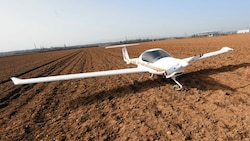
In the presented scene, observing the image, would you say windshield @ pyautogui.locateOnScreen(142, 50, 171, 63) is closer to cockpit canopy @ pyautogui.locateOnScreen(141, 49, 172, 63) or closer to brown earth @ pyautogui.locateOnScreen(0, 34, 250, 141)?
cockpit canopy @ pyautogui.locateOnScreen(141, 49, 172, 63)

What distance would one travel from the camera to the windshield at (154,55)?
32.2 ft

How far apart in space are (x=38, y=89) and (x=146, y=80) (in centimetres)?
692

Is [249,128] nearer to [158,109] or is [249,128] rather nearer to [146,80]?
[158,109]

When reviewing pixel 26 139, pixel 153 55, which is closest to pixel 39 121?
pixel 26 139

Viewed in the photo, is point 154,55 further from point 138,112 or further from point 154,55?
point 138,112

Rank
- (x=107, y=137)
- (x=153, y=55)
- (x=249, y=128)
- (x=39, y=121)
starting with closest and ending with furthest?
(x=249, y=128), (x=107, y=137), (x=39, y=121), (x=153, y=55)

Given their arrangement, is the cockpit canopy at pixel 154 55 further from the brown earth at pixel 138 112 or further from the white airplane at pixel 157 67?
the brown earth at pixel 138 112

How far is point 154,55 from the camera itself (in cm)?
1003

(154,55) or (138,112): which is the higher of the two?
(154,55)

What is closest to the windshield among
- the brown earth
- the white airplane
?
the white airplane

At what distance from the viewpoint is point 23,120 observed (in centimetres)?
713

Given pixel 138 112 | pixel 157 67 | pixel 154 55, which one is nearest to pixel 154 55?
pixel 154 55

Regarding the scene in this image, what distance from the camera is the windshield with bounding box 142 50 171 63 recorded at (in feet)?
32.2

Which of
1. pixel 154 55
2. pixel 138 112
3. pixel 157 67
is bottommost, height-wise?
pixel 138 112
